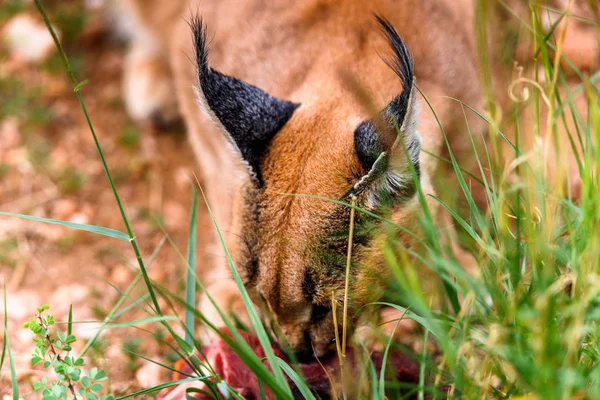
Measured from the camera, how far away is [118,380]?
8.93 feet

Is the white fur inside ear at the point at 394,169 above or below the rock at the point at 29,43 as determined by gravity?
below

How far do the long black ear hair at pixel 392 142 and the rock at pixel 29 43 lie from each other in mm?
3270

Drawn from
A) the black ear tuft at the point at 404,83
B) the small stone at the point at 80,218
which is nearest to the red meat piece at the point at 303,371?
the black ear tuft at the point at 404,83

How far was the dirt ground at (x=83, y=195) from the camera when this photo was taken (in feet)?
9.88

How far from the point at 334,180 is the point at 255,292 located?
0.50m

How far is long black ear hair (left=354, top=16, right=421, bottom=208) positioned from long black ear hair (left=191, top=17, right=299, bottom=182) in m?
0.37

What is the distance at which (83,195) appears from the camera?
3891 millimetres

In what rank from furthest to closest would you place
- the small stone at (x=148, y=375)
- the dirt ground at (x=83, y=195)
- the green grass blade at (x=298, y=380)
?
the dirt ground at (x=83, y=195)
the small stone at (x=148, y=375)
the green grass blade at (x=298, y=380)

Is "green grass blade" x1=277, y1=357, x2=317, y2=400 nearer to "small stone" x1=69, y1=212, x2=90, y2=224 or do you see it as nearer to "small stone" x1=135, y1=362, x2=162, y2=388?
"small stone" x1=135, y1=362, x2=162, y2=388

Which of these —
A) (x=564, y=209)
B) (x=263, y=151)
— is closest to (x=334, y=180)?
(x=263, y=151)

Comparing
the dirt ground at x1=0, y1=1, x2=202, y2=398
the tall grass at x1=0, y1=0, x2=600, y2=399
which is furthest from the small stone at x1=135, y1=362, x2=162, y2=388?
the tall grass at x1=0, y1=0, x2=600, y2=399

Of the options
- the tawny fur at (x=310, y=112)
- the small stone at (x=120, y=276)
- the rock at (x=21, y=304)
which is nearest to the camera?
the tawny fur at (x=310, y=112)

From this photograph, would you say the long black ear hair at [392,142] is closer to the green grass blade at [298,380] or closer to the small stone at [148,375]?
the green grass blade at [298,380]

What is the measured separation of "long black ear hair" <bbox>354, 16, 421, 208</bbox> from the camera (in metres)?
1.96
